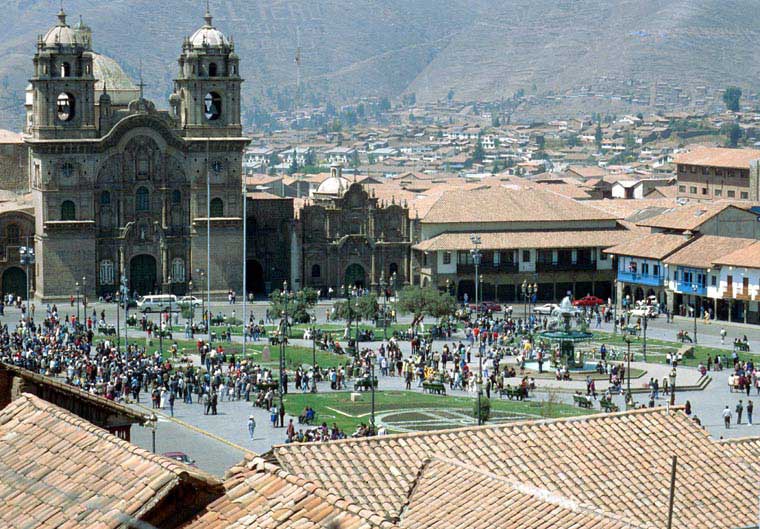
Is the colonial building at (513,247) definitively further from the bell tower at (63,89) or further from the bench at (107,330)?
the bench at (107,330)

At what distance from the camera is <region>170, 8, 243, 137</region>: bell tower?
98312mm

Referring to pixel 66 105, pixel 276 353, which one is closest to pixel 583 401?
pixel 276 353

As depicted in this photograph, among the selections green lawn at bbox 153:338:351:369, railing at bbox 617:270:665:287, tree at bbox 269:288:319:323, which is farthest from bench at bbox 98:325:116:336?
railing at bbox 617:270:665:287

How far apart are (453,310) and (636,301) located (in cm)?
1590

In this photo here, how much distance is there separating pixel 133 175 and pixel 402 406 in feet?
138

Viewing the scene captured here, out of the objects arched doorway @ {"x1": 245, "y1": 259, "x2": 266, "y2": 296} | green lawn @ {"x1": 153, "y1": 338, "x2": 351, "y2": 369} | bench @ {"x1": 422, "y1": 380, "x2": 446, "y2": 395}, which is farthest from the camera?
arched doorway @ {"x1": 245, "y1": 259, "x2": 266, "y2": 296}

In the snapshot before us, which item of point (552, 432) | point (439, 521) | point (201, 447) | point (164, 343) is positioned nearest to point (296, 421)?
point (201, 447)

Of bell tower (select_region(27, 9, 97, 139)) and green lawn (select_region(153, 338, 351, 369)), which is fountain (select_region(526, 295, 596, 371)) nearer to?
green lawn (select_region(153, 338, 351, 369))

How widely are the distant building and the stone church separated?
42.8 metres

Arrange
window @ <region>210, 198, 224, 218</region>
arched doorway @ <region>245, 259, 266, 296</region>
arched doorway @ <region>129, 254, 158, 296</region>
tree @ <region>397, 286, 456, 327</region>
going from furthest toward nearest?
1. arched doorway @ <region>245, 259, 266, 296</region>
2. window @ <region>210, 198, 224, 218</region>
3. arched doorway @ <region>129, 254, 158, 296</region>
4. tree @ <region>397, 286, 456, 327</region>

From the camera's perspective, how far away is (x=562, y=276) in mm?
100000

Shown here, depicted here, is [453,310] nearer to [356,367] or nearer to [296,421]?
[356,367]

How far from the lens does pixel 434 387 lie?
204 feet

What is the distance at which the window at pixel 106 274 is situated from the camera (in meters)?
95.9
